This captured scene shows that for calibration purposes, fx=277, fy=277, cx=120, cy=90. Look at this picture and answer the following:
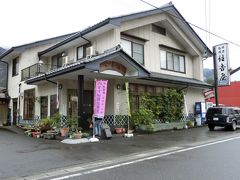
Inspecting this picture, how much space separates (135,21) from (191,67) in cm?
857

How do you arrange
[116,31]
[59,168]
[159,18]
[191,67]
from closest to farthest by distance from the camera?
[59,168], [116,31], [159,18], [191,67]

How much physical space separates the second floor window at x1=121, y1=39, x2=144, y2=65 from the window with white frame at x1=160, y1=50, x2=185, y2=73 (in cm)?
247

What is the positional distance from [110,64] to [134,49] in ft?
14.2

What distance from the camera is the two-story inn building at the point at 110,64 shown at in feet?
49.7

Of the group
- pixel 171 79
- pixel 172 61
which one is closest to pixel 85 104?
pixel 171 79

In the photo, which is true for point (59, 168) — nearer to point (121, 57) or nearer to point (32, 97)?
point (121, 57)

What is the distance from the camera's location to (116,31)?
16.5 meters

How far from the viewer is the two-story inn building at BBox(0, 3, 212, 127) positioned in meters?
15.2

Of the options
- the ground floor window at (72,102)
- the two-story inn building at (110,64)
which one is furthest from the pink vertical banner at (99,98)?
the ground floor window at (72,102)

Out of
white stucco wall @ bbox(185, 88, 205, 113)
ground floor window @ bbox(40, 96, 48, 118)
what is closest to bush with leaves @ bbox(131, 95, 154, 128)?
ground floor window @ bbox(40, 96, 48, 118)

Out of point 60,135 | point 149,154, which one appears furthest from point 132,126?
point 149,154

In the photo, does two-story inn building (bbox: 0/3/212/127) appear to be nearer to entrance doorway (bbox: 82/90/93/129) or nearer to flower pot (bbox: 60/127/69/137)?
entrance doorway (bbox: 82/90/93/129)

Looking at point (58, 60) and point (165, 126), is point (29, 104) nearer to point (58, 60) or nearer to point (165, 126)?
point (58, 60)

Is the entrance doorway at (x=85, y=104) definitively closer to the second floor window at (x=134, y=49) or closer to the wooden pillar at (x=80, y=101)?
the wooden pillar at (x=80, y=101)
